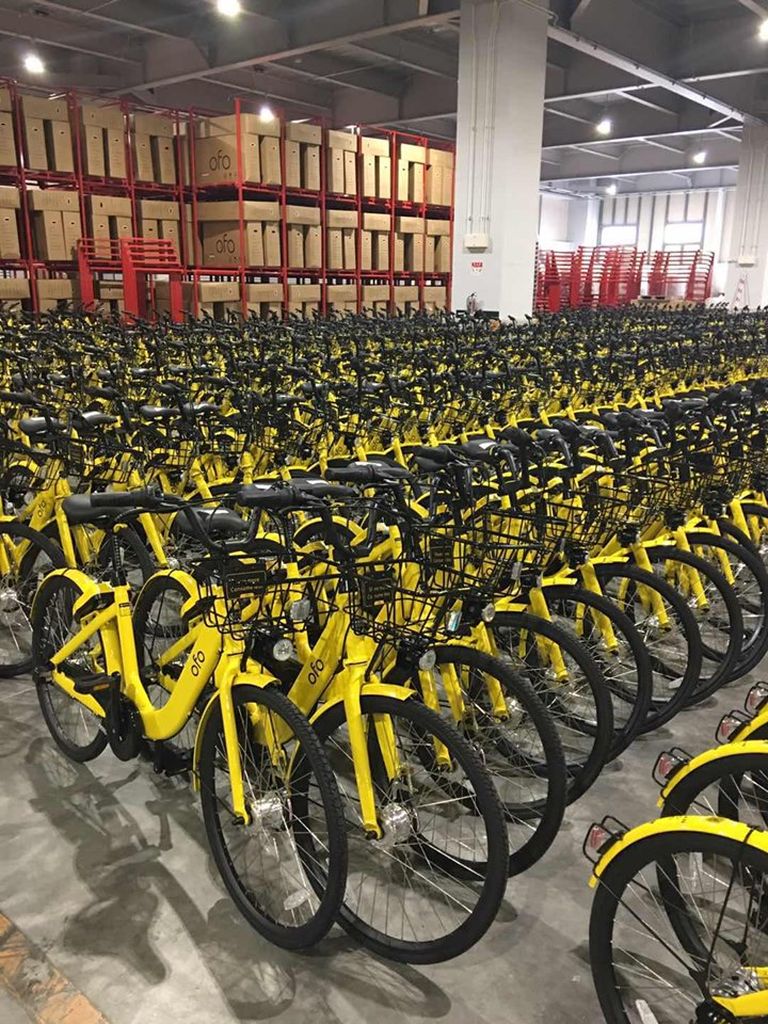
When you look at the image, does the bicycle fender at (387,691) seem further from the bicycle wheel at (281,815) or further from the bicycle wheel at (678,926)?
the bicycle wheel at (678,926)

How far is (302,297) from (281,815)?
11.9 metres

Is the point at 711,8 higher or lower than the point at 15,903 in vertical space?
higher

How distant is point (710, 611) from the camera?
3.06 m

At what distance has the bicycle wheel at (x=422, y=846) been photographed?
1.77 m

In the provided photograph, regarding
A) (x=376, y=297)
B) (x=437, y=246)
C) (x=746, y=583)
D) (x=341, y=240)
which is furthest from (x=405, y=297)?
(x=746, y=583)

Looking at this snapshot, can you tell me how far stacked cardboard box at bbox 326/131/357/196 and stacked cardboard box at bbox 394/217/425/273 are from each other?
121 cm

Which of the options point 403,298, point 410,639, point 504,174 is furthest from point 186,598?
point 403,298

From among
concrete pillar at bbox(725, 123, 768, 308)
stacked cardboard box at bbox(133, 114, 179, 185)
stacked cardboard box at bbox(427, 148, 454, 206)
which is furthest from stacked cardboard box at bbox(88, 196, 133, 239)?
concrete pillar at bbox(725, 123, 768, 308)

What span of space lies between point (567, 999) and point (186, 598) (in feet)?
4.84

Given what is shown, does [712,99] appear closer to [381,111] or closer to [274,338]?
[381,111]

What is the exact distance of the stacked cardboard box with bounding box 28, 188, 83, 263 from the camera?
10922mm

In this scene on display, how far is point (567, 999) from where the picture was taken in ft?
6.02

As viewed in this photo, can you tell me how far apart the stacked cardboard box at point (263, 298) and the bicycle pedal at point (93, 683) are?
1024 cm

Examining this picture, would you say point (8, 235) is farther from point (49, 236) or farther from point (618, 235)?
point (618, 235)
